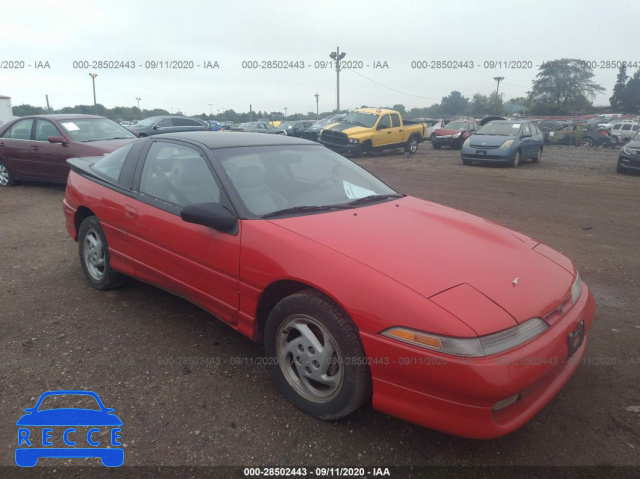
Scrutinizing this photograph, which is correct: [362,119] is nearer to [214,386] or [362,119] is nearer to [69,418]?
[214,386]

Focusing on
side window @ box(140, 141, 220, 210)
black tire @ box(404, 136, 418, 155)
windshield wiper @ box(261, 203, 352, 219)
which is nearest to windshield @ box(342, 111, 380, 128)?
black tire @ box(404, 136, 418, 155)

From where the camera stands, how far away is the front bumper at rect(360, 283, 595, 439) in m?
1.87

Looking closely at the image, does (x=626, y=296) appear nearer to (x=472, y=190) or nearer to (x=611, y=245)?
(x=611, y=245)

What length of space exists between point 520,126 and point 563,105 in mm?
40638

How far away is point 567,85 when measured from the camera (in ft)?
170

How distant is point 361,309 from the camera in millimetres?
2082

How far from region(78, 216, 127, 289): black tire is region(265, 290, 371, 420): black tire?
6.48 feet

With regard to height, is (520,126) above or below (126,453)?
above

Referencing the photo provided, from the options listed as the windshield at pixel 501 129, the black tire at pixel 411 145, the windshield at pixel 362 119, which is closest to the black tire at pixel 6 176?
the windshield at pixel 362 119

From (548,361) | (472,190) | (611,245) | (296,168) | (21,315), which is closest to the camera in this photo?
(548,361)

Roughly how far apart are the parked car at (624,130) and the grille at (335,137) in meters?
18.6

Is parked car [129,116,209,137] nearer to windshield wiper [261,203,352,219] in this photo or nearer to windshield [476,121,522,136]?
windshield [476,121,522,136]

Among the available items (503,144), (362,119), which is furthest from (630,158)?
(362,119)

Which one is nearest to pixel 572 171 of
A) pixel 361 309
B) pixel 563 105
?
pixel 361 309
